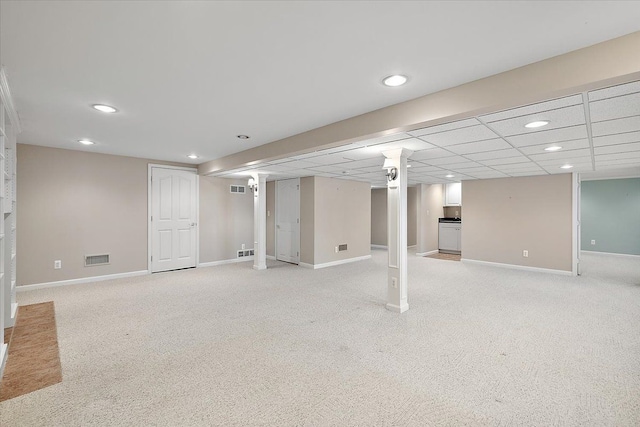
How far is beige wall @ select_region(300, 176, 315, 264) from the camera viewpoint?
676cm

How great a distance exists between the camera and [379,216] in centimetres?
1027

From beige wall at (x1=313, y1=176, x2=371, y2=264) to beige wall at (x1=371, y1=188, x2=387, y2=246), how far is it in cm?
218

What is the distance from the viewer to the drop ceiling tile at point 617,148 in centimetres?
370

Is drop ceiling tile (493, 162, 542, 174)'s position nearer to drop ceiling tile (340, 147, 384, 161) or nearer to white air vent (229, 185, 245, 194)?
drop ceiling tile (340, 147, 384, 161)

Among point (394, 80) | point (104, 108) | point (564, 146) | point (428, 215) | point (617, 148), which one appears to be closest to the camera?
point (394, 80)

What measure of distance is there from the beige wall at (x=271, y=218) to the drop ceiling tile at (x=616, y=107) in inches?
256

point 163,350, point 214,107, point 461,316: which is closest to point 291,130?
point 214,107

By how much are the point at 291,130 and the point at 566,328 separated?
13.0 ft

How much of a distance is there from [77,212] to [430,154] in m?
6.05

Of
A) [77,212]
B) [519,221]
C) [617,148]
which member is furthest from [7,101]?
[519,221]

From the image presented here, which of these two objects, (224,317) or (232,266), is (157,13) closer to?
(224,317)

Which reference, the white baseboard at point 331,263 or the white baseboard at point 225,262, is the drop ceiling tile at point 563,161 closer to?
the white baseboard at point 331,263

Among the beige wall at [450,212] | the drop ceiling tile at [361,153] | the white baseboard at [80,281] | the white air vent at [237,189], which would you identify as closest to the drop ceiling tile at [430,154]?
the drop ceiling tile at [361,153]

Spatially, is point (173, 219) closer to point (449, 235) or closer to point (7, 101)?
point (7, 101)
